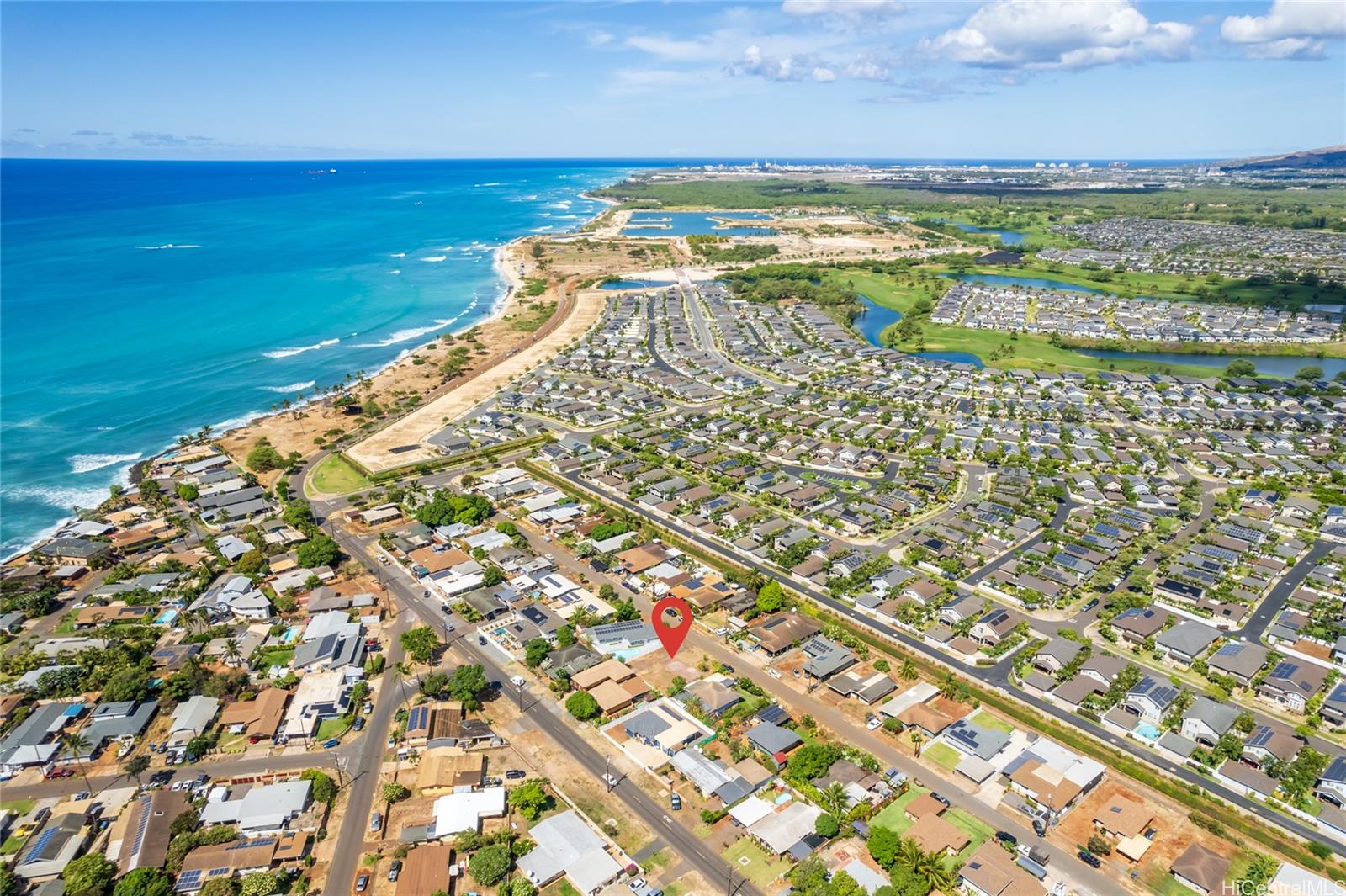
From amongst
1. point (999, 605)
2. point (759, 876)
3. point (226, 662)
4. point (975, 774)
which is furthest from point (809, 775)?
point (226, 662)

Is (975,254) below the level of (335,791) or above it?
above

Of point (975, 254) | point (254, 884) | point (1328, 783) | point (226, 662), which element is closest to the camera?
point (254, 884)

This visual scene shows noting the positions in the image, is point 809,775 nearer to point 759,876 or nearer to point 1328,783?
point 759,876

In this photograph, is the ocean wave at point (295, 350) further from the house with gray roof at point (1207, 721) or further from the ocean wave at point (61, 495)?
the house with gray roof at point (1207, 721)

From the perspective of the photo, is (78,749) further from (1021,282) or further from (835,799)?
(1021,282)

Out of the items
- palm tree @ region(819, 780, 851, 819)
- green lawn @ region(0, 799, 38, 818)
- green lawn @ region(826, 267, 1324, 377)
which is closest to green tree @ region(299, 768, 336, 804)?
green lawn @ region(0, 799, 38, 818)

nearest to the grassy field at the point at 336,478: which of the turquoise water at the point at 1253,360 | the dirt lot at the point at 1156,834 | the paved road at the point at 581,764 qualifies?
the paved road at the point at 581,764

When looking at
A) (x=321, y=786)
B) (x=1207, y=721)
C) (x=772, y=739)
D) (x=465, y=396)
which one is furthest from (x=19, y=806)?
(x=465, y=396)
